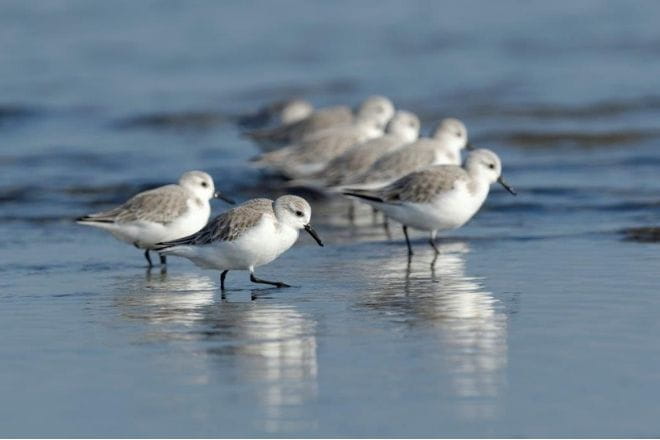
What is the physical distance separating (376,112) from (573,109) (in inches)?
203

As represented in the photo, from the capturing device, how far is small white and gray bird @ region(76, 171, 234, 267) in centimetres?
1055

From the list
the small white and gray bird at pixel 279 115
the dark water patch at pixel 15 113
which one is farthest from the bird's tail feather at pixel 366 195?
the dark water patch at pixel 15 113

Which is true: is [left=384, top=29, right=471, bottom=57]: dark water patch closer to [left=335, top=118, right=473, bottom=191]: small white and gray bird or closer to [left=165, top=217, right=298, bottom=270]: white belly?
[left=335, top=118, right=473, bottom=191]: small white and gray bird

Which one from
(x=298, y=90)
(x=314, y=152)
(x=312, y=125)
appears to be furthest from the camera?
(x=298, y=90)

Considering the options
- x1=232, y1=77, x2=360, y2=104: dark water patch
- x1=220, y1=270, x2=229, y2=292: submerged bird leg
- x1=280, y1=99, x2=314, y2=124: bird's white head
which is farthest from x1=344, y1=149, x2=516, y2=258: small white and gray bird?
x1=232, y1=77, x2=360, y2=104: dark water patch

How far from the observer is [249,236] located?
9070mm

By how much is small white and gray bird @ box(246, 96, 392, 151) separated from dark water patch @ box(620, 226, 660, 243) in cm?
610

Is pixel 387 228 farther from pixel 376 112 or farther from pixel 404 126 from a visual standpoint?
pixel 376 112

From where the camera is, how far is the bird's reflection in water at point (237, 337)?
641 centimetres

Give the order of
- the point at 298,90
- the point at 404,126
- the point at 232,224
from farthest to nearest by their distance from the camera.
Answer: the point at 298,90 → the point at 404,126 → the point at 232,224

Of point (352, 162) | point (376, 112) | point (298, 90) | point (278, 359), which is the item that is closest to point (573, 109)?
point (376, 112)

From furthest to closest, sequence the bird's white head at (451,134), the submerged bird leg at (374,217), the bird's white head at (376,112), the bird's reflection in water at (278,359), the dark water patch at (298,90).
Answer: the dark water patch at (298,90)
the bird's white head at (376,112)
the bird's white head at (451,134)
the submerged bird leg at (374,217)
the bird's reflection in water at (278,359)

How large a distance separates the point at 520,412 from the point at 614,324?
73.4 inches

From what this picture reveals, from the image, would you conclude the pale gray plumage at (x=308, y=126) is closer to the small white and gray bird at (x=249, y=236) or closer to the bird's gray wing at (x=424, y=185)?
the bird's gray wing at (x=424, y=185)
